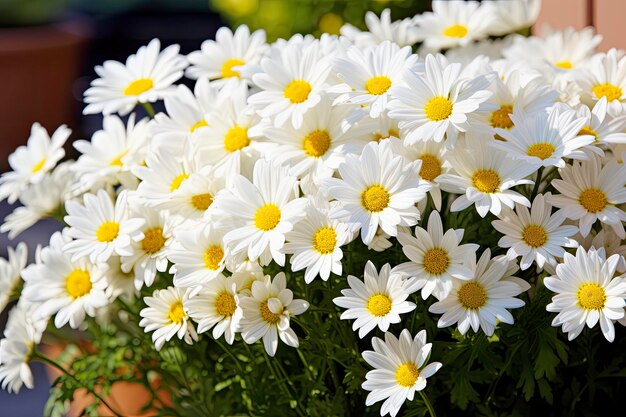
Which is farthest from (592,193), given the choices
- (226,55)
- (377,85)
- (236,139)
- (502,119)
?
(226,55)

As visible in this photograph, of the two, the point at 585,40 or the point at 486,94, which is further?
the point at 585,40

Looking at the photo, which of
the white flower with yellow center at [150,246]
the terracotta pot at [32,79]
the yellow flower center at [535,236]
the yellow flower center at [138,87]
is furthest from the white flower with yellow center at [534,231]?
the terracotta pot at [32,79]

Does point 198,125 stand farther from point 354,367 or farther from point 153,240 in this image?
point 354,367

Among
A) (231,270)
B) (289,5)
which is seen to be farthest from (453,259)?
(289,5)

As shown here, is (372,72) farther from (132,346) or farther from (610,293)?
(132,346)

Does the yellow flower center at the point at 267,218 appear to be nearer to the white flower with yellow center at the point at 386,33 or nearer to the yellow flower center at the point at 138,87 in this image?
the yellow flower center at the point at 138,87

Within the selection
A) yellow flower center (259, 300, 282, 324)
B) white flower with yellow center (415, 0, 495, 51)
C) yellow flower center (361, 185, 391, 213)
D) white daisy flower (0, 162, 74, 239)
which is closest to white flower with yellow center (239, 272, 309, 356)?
yellow flower center (259, 300, 282, 324)

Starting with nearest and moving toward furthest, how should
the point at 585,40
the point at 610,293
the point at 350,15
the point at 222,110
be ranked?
the point at 610,293
the point at 222,110
the point at 585,40
the point at 350,15

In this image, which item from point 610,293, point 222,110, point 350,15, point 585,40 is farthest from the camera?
point 350,15
